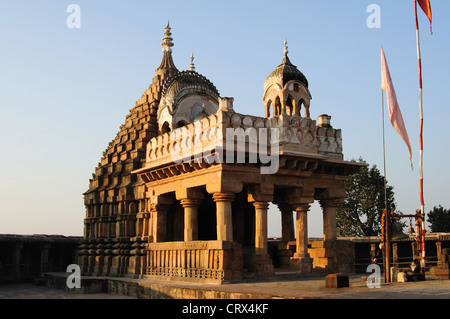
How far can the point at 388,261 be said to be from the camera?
13578 millimetres

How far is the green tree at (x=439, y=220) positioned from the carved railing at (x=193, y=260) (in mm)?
25103

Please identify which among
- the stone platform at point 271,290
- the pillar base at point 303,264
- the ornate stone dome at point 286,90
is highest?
the ornate stone dome at point 286,90

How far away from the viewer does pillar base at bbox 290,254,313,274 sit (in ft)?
56.0

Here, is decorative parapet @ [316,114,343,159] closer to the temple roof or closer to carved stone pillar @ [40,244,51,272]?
the temple roof

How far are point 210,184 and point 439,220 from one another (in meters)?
26.7

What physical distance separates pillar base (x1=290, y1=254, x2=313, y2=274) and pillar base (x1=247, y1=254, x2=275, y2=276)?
126 centimetres

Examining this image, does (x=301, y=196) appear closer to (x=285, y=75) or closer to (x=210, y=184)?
(x=210, y=184)

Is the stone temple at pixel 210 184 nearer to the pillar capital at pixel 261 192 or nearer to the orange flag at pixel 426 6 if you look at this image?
the pillar capital at pixel 261 192

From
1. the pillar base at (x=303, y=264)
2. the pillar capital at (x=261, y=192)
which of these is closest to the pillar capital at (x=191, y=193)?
the pillar capital at (x=261, y=192)

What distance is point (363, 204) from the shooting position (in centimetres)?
3666

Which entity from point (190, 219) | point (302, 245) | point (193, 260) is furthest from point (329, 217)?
point (193, 260)

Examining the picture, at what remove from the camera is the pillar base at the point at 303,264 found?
1706cm

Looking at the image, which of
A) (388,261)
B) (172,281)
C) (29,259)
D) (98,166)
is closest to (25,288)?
(29,259)

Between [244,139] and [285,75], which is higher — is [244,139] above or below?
below
